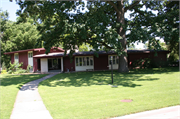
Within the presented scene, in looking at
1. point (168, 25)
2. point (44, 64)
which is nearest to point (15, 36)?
point (44, 64)

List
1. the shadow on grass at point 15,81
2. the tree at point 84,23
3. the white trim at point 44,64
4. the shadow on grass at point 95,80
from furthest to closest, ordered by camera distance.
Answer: the white trim at point 44,64 → the tree at point 84,23 → the shadow on grass at point 15,81 → the shadow on grass at point 95,80

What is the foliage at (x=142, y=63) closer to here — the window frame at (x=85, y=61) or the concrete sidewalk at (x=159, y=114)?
the window frame at (x=85, y=61)

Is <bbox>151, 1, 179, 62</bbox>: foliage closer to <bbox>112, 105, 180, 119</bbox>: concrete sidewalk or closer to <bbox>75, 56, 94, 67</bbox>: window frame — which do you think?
<bbox>75, 56, 94, 67</bbox>: window frame

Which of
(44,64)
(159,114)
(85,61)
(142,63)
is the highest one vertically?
(85,61)

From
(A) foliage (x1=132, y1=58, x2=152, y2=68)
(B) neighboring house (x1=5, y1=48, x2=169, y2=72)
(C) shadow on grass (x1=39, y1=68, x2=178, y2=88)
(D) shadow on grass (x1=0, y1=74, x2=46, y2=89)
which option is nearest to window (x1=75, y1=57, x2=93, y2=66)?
(B) neighboring house (x1=5, y1=48, x2=169, y2=72)

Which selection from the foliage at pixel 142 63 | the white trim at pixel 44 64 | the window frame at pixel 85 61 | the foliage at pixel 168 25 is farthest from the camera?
the foliage at pixel 142 63

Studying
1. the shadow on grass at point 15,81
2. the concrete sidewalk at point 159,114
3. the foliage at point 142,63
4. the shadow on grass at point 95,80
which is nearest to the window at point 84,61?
the foliage at point 142,63

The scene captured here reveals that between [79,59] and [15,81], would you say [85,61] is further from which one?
[15,81]

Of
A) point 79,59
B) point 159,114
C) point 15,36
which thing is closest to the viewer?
point 159,114

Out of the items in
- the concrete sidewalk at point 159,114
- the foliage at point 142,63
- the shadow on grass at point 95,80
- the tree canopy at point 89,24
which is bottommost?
the concrete sidewalk at point 159,114

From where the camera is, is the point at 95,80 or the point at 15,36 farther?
the point at 15,36

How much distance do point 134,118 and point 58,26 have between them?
1318 centimetres

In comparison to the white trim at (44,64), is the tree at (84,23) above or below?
above

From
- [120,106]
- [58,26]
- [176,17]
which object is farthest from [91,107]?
[176,17]
